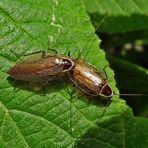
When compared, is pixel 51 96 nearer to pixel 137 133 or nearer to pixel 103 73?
pixel 103 73

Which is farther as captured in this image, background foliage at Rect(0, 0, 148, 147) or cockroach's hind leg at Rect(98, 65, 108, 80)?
cockroach's hind leg at Rect(98, 65, 108, 80)

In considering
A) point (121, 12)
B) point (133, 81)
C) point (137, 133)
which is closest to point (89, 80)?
point (137, 133)

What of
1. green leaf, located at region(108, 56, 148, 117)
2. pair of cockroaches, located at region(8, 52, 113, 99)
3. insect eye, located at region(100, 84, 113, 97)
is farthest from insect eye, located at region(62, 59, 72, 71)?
green leaf, located at region(108, 56, 148, 117)

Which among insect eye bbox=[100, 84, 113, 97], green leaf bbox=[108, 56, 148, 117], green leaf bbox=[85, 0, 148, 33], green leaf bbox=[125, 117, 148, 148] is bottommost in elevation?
green leaf bbox=[108, 56, 148, 117]

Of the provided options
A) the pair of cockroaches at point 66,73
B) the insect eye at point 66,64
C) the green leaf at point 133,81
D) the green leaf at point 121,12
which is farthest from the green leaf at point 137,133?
the green leaf at point 133,81

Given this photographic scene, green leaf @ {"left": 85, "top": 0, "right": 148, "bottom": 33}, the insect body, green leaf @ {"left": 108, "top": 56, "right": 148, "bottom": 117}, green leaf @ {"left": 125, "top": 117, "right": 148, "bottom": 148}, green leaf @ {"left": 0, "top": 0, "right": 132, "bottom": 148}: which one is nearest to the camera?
green leaf @ {"left": 0, "top": 0, "right": 132, "bottom": 148}

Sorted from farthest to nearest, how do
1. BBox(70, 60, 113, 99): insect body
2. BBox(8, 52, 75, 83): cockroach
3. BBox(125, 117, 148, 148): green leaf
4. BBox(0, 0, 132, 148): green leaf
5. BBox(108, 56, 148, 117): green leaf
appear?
BBox(108, 56, 148, 117): green leaf < BBox(70, 60, 113, 99): insect body < BBox(8, 52, 75, 83): cockroach < BBox(125, 117, 148, 148): green leaf < BBox(0, 0, 132, 148): green leaf

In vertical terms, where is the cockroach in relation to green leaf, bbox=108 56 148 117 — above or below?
above

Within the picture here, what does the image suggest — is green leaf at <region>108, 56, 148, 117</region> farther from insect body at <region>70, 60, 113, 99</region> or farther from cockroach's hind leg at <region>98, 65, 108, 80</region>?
cockroach's hind leg at <region>98, 65, 108, 80</region>
